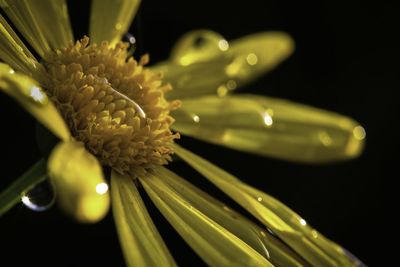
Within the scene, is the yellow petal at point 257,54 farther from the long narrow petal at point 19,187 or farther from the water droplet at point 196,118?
the long narrow petal at point 19,187

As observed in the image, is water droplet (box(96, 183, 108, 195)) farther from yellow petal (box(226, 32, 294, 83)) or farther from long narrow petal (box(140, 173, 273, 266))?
yellow petal (box(226, 32, 294, 83))

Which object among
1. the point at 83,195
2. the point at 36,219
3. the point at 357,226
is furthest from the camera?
the point at 357,226

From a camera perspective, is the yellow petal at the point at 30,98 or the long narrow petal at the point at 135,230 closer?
the yellow petal at the point at 30,98

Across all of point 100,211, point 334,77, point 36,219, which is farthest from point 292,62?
point 100,211

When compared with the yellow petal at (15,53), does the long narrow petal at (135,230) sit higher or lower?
lower

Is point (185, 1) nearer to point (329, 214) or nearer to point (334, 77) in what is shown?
point (334, 77)

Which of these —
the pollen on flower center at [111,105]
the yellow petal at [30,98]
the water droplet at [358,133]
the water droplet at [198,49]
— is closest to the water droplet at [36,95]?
the yellow petal at [30,98]
